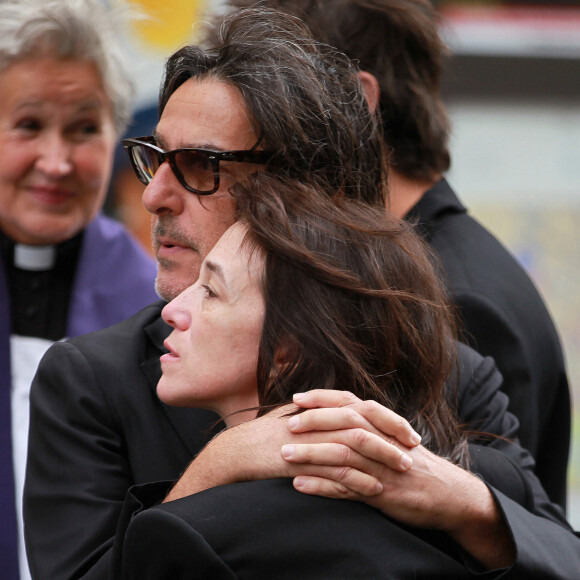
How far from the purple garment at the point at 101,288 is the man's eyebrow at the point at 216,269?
1268 mm

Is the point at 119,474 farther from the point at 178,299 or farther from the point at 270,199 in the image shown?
the point at 270,199

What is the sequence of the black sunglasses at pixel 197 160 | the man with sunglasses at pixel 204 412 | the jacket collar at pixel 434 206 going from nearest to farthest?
1. the man with sunglasses at pixel 204 412
2. the black sunglasses at pixel 197 160
3. the jacket collar at pixel 434 206

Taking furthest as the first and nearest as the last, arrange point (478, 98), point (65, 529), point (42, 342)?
point (478, 98), point (42, 342), point (65, 529)

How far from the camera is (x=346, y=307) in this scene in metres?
1.96

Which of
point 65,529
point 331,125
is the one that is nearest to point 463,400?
point 331,125

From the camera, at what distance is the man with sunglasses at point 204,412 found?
6.14ft

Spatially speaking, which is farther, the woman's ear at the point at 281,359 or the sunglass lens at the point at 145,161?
the sunglass lens at the point at 145,161

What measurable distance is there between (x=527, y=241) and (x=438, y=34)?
4.20 m

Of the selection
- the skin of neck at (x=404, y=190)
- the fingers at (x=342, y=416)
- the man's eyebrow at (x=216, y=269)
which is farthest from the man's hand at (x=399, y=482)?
the skin of neck at (x=404, y=190)

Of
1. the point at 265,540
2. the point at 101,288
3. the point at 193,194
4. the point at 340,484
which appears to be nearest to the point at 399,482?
the point at 340,484

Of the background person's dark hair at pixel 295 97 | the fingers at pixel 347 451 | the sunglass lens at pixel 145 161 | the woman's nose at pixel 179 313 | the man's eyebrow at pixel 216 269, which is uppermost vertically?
the background person's dark hair at pixel 295 97

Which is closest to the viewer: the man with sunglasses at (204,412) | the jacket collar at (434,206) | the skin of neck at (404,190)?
the man with sunglasses at (204,412)

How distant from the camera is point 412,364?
2059 mm

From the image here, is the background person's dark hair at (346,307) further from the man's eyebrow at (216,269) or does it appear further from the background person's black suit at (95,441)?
the background person's black suit at (95,441)
